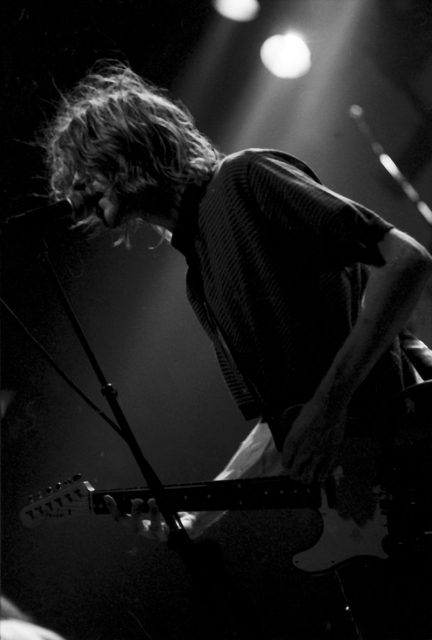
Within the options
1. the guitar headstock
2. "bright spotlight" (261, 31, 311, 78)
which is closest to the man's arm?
the guitar headstock

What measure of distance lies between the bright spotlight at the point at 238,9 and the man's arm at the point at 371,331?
1.82 meters

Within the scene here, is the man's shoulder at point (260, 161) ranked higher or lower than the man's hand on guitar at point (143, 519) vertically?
higher

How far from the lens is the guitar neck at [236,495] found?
132 centimetres

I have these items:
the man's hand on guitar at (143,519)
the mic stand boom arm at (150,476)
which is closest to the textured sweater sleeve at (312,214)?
the mic stand boom arm at (150,476)

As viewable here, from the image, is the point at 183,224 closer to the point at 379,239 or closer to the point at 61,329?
the point at 379,239

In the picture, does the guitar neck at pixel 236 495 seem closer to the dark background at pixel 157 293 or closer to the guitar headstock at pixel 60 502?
the guitar headstock at pixel 60 502

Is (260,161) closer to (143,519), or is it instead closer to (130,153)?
(130,153)

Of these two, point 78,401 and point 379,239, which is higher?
point 379,239

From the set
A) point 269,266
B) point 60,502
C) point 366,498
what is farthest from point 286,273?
point 60,502

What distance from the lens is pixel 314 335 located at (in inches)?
52.6

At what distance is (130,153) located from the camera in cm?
169

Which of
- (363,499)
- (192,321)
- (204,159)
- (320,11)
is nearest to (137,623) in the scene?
(192,321)

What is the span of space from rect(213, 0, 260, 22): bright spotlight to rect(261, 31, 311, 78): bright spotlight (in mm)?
133

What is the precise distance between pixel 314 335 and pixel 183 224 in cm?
48
